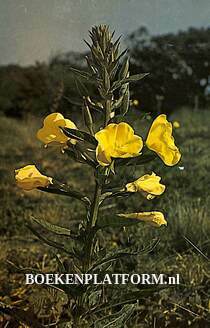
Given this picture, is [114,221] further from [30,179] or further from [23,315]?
[23,315]

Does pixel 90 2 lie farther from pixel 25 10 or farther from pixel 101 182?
pixel 101 182

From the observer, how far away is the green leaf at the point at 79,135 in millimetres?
1129

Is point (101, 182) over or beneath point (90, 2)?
beneath

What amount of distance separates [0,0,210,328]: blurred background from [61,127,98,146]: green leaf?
95 mm

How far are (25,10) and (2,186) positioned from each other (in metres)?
1.38

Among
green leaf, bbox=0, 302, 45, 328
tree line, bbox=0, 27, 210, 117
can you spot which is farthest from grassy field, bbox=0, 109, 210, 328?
tree line, bbox=0, 27, 210, 117

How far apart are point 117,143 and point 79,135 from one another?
0.10m

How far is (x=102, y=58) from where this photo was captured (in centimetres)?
115

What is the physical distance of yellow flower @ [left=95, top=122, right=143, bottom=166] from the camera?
1069 mm

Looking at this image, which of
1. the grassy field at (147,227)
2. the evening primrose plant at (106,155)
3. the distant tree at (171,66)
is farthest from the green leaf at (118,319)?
the distant tree at (171,66)

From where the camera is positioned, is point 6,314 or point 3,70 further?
point 3,70

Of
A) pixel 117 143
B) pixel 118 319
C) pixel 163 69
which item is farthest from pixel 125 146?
pixel 163 69

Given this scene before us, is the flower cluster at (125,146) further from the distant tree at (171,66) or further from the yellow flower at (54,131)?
the distant tree at (171,66)

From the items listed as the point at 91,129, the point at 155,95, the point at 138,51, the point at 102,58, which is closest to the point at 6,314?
the point at 91,129
